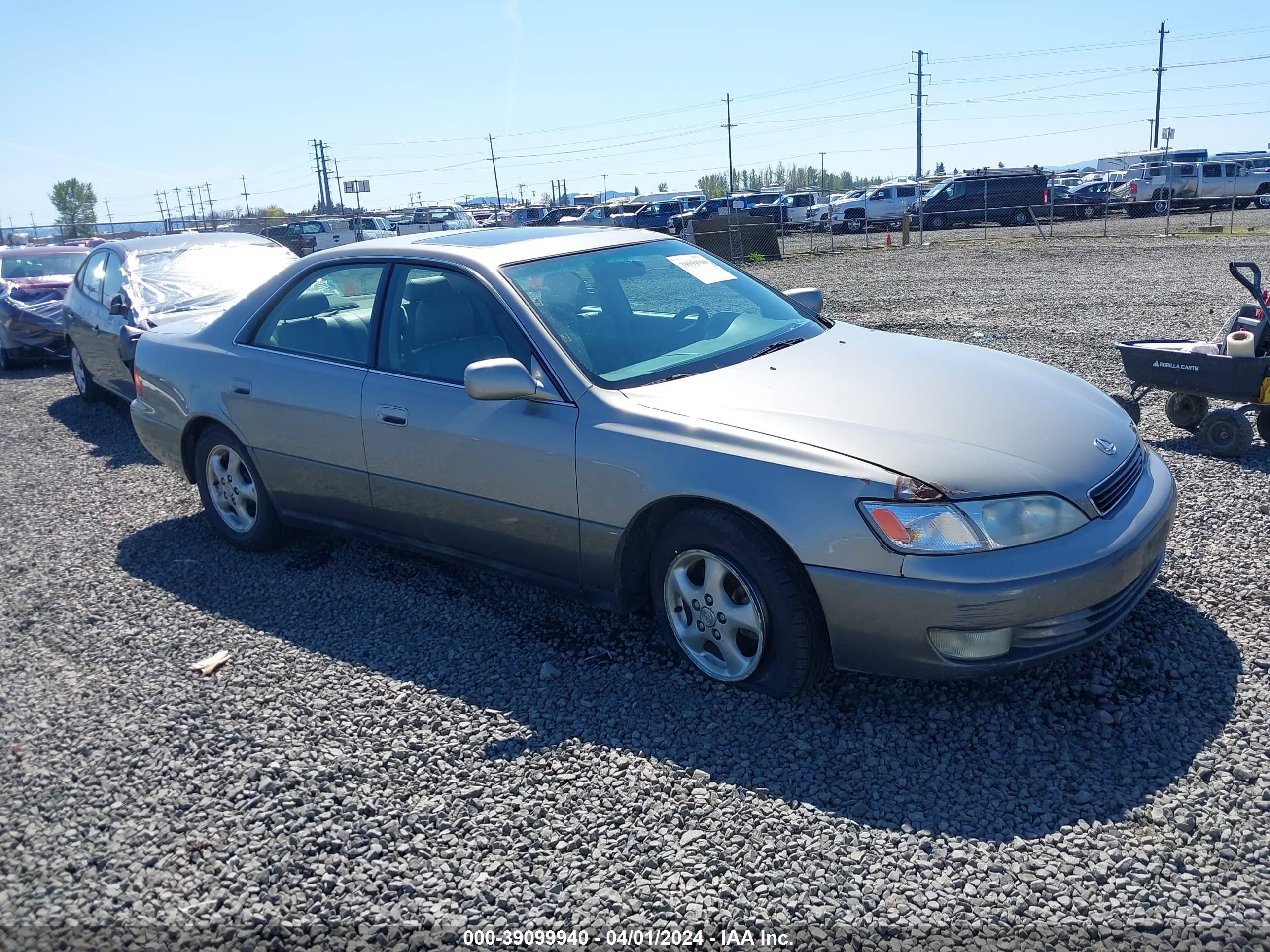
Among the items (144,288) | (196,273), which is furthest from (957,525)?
(196,273)

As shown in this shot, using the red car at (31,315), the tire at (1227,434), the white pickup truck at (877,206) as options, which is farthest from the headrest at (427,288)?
the white pickup truck at (877,206)

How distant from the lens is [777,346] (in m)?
4.40

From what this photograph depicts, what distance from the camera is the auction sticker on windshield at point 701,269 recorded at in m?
4.81

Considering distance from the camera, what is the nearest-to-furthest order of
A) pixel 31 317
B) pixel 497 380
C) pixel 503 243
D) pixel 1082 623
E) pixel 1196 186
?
pixel 1082 623 → pixel 497 380 → pixel 503 243 → pixel 31 317 → pixel 1196 186

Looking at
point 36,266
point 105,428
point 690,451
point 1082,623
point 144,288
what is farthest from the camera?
point 36,266

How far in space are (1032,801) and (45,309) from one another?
45.4 feet

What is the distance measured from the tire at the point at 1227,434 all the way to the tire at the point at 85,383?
9.57 m

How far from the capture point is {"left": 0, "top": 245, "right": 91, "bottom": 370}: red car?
42.9 ft

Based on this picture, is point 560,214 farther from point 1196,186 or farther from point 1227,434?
point 1227,434

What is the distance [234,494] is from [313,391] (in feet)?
3.61

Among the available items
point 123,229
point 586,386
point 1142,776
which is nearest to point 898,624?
point 1142,776

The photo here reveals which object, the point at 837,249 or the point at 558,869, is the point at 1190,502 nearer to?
the point at 558,869

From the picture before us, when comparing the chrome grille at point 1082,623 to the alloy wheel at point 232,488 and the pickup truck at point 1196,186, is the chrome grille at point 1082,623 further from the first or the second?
the pickup truck at point 1196,186

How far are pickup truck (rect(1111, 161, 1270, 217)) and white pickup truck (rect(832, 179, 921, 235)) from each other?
7.68 meters
